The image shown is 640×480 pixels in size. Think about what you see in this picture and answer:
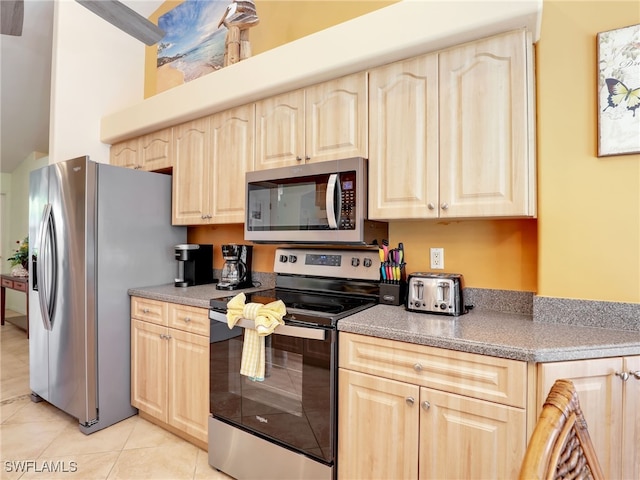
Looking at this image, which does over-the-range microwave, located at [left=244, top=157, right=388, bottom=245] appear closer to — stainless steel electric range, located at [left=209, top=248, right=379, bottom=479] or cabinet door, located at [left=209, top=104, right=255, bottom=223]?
cabinet door, located at [left=209, top=104, right=255, bottom=223]

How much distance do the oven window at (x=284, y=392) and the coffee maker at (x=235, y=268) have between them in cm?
56

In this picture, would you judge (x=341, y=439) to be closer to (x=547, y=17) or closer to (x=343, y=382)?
(x=343, y=382)

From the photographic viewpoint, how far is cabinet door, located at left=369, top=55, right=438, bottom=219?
1659 millimetres

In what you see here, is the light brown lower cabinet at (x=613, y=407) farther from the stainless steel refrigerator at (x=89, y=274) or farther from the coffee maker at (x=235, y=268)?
the stainless steel refrigerator at (x=89, y=274)

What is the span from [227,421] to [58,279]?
5.04ft

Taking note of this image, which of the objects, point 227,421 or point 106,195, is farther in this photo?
point 106,195

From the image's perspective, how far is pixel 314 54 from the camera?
1893mm

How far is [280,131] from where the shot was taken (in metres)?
2.12

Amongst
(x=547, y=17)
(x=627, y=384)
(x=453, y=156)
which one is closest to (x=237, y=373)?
(x=453, y=156)

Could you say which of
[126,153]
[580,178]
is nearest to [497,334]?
[580,178]

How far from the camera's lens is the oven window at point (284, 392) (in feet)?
5.04

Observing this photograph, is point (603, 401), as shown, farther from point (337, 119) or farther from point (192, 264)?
point (192, 264)

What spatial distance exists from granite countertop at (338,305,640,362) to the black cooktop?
0.22 feet

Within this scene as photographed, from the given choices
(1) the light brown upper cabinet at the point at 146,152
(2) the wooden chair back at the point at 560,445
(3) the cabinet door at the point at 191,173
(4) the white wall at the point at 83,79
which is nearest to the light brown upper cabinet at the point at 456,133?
(2) the wooden chair back at the point at 560,445
